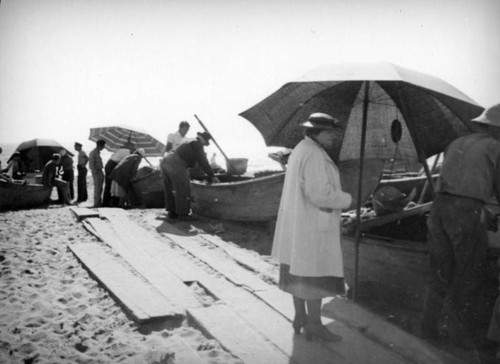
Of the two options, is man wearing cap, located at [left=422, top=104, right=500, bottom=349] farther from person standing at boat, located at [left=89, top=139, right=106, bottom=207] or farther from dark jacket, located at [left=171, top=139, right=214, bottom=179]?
person standing at boat, located at [left=89, top=139, right=106, bottom=207]

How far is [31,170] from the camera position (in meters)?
16.8

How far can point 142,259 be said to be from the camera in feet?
18.2

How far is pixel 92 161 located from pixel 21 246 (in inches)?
230

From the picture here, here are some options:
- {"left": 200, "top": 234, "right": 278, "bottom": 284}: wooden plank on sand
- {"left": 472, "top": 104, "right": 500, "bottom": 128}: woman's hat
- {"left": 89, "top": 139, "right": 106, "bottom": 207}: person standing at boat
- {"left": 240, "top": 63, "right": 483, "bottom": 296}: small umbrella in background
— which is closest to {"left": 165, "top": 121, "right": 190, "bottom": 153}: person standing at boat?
{"left": 89, "top": 139, "right": 106, "bottom": 207}: person standing at boat

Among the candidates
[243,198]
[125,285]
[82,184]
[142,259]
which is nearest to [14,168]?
[82,184]

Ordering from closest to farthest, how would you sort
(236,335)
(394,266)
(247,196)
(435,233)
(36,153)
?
(236,335), (435,233), (394,266), (247,196), (36,153)

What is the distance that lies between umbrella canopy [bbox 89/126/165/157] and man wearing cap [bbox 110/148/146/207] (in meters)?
1.65

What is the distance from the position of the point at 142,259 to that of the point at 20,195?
7.44m

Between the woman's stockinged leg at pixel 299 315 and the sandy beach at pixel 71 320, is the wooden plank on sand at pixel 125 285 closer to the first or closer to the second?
the sandy beach at pixel 71 320

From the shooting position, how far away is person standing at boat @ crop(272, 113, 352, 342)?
311 cm

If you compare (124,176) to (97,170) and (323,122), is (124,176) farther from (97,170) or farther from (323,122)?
(323,122)

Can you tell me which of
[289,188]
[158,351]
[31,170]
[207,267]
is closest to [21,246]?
[207,267]

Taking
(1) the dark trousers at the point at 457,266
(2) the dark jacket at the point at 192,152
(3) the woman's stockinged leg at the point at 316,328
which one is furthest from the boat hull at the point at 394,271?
(2) the dark jacket at the point at 192,152

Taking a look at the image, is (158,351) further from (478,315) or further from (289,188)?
(478,315)
